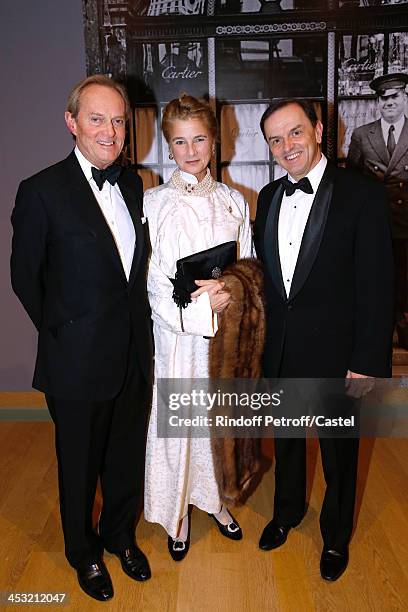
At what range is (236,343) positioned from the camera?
221cm

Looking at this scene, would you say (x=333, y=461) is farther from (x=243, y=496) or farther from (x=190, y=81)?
(x=190, y=81)

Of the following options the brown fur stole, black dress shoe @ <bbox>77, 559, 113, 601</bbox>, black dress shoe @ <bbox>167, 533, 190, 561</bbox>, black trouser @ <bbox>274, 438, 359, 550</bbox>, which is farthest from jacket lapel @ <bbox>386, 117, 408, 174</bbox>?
black dress shoe @ <bbox>77, 559, 113, 601</bbox>

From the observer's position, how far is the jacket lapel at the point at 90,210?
1897 millimetres

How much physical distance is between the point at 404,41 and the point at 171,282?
221 cm

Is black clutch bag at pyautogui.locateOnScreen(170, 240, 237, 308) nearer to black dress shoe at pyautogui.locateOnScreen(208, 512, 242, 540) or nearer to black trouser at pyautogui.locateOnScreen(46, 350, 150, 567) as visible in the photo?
black trouser at pyautogui.locateOnScreen(46, 350, 150, 567)

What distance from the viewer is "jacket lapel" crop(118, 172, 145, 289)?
6.61 feet

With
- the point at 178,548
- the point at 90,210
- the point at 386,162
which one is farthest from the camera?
the point at 386,162

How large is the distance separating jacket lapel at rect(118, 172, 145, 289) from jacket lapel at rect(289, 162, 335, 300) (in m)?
0.55

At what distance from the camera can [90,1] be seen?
3238 millimetres

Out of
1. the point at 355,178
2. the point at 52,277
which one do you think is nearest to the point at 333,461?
the point at 355,178

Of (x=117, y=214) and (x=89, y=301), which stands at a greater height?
(x=117, y=214)

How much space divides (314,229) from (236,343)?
513 mm

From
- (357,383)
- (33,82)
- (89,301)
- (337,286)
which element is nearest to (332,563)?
(357,383)

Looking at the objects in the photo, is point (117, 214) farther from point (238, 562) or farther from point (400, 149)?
point (400, 149)
